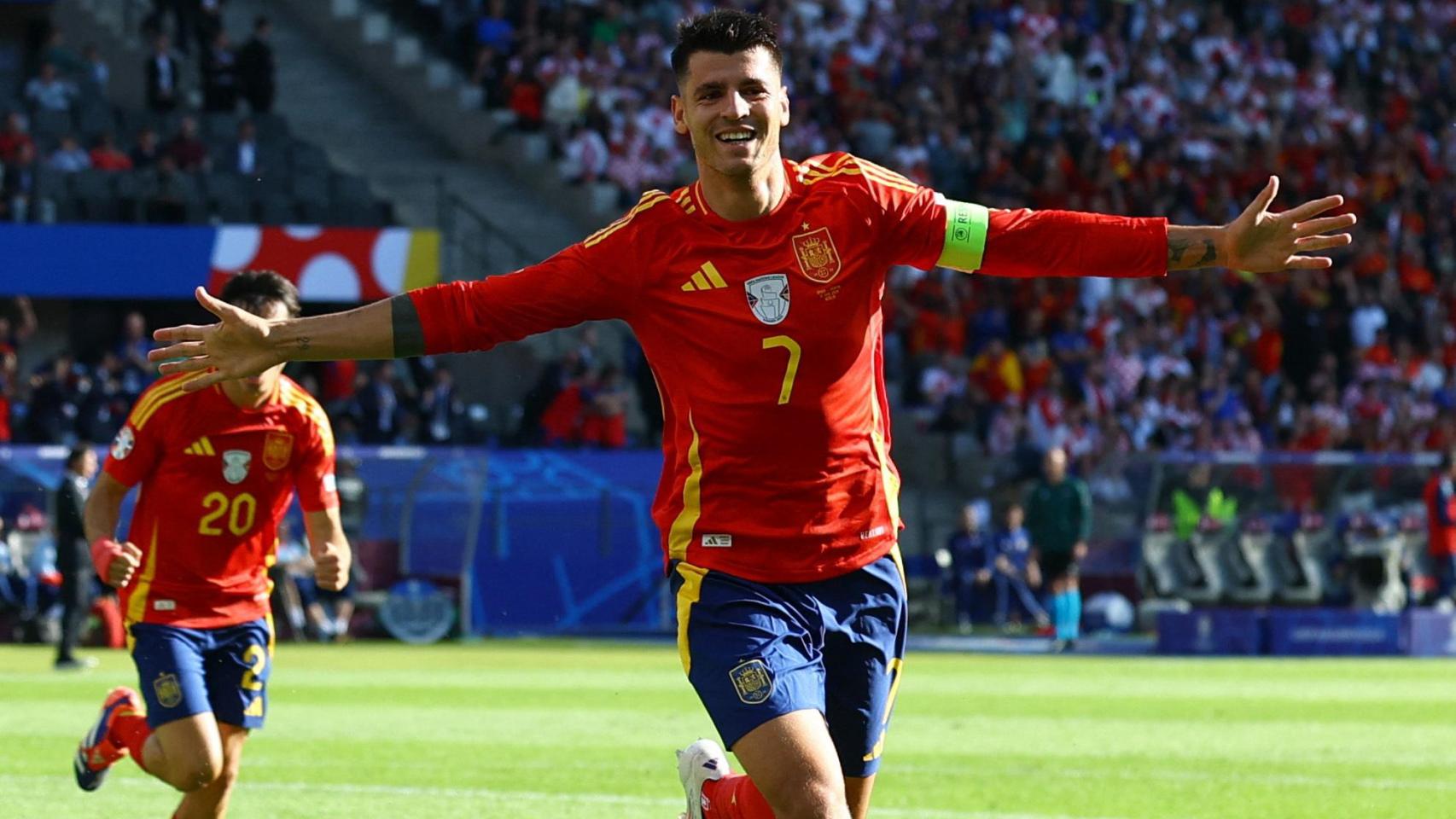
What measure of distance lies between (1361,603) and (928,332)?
22.1 ft

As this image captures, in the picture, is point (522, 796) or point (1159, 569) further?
point (1159, 569)

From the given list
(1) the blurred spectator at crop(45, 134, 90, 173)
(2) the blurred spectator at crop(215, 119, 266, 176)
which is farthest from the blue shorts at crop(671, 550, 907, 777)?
(2) the blurred spectator at crop(215, 119, 266, 176)

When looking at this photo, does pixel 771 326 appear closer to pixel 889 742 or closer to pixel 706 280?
pixel 706 280

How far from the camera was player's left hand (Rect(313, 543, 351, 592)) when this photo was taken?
873 centimetres

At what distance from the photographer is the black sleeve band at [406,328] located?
591cm

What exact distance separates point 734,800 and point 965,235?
1612 millimetres

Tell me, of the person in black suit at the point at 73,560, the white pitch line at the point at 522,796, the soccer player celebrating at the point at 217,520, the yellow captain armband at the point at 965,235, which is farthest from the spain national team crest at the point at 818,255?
the person in black suit at the point at 73,560

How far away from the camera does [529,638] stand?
81.8 feet

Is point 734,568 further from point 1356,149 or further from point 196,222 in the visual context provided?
point 1356,149

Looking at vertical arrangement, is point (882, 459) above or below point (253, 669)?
above

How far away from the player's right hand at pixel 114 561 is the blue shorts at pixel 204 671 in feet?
0.92

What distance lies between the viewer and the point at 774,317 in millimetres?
6098

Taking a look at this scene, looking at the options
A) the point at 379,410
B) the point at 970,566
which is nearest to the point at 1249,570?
the point at 970,566

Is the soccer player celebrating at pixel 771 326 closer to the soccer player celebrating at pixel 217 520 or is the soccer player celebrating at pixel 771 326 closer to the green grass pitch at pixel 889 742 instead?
the soccer player celebrating at pixel 217 520
